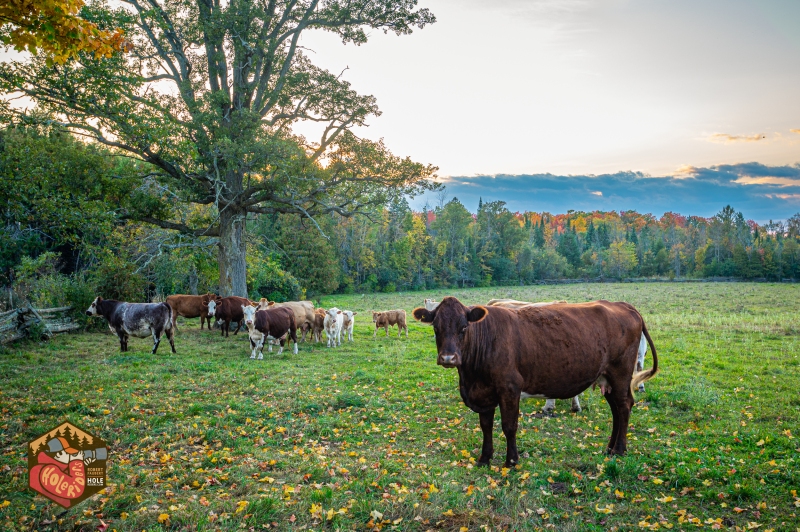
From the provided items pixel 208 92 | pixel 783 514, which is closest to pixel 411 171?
pixel 208 92

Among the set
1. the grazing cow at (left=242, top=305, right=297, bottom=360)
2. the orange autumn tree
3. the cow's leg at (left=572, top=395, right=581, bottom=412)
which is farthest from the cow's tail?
the grazing cow at (left=242, top=305, right=297, bottom=360)

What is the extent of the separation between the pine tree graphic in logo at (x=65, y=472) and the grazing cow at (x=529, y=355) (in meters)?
4.33

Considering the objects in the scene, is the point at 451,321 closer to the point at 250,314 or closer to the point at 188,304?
the point at 250,314

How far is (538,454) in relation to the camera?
669 centimetres

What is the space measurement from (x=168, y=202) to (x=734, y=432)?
1944 centimetres

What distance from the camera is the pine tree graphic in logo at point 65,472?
481cm

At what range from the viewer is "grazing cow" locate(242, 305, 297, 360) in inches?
611

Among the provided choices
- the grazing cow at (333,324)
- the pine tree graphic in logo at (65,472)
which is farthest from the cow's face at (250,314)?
the pine tree graphic in logo at (65,472)

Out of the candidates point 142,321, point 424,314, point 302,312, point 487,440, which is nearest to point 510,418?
Answer: point 487,440

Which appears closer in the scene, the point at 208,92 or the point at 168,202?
the point at 208,92

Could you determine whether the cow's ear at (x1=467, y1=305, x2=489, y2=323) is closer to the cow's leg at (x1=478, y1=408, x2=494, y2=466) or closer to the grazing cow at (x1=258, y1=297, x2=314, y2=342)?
the cow's leg at (x1=478, y1=408, x2=494, y2=466)

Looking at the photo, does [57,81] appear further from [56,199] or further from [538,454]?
[538,454]

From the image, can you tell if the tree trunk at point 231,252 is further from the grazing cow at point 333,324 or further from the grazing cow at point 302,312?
the grazing cow at point 333,324

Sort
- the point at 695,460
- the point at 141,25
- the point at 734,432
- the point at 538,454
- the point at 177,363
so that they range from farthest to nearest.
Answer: the point at 141,25, the point at 177,363, the point at 734,432, the point at 538,454, the point at 695,460
